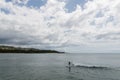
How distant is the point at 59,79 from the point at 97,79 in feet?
34.8

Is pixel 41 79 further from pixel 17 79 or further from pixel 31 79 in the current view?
pixel 17 79

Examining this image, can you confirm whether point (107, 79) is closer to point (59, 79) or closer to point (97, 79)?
point (97, 79)

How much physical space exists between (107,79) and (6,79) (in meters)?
27.5

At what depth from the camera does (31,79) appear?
47500mm

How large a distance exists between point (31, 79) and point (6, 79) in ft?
21.1

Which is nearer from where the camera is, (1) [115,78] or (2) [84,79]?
(2) [84,79]

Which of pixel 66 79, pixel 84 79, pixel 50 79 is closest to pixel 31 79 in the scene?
pixel 50 79

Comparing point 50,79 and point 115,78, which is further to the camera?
point 115,78

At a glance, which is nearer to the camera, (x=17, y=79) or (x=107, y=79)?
(x=17, y=79)

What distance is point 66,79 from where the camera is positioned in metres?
49.5

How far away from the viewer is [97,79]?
5000cm

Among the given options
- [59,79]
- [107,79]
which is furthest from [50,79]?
[107,79]

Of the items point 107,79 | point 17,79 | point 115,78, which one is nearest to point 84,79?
point 107,79

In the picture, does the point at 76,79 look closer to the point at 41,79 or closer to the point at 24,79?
the point at 41,79
